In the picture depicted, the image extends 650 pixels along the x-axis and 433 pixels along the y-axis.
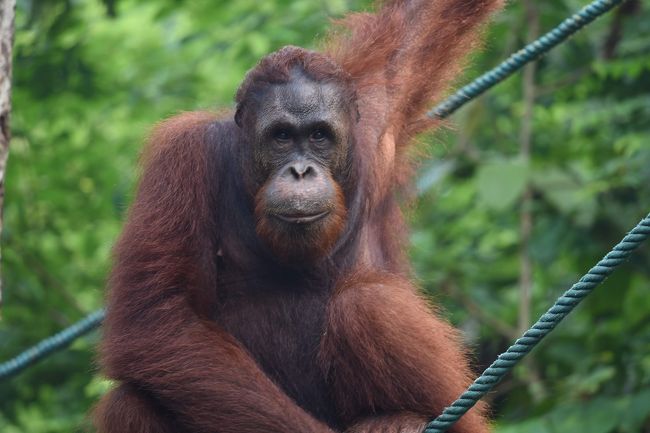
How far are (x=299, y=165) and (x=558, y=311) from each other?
48.9 inches

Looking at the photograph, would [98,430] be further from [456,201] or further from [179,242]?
[456,201]

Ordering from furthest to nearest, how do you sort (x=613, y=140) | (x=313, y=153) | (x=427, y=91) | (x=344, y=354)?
(x=613, y=140), (x=427, y=91), (x=313, y=153), (x=344, y=354)

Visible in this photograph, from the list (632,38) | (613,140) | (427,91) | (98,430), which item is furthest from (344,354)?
(632,38)

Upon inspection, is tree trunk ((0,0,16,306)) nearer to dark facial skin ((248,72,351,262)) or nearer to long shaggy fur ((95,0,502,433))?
long shaggy fur ((95,0,502,433))

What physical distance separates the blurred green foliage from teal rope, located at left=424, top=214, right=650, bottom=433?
229 cm

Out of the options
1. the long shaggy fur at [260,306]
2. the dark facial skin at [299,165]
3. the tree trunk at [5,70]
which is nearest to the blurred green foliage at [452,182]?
the long shaggy fur at [260,306]

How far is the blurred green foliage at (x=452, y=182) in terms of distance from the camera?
20.7 ft

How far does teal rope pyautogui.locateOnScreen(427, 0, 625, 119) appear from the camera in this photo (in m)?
4.89

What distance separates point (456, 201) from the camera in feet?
25.4

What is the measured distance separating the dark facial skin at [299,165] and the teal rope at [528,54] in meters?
0.95

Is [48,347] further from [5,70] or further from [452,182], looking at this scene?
[452,182]

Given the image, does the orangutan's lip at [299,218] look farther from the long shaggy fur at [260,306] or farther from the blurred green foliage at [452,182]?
the blurred green foliage at [452,182]

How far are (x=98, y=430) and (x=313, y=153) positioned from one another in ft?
4.44

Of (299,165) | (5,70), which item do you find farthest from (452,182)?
(5,70)
